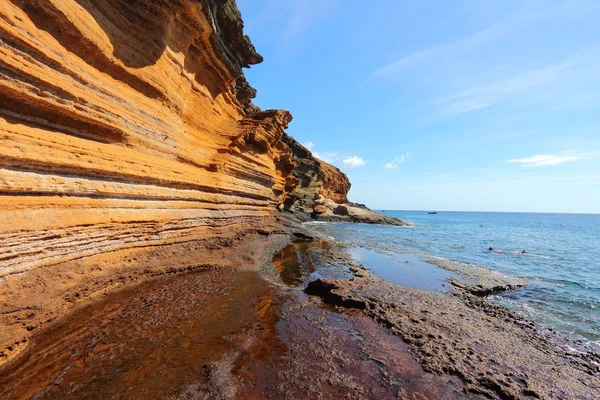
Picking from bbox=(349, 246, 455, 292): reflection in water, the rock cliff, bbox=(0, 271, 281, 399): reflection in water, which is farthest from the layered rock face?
bbox=(349, 246, 455, 292): reflection in water

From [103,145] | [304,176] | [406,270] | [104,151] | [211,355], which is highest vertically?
[304,176]

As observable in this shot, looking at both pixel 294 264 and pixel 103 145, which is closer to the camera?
pixel 103 145

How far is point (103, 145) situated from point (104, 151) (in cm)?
26

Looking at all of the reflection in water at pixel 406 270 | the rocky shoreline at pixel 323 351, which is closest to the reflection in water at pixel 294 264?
the rocky shoreline at pixel 323 351

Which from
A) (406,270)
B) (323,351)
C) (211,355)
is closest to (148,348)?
(211,355)

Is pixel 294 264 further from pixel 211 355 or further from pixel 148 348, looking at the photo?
pixel 148 348

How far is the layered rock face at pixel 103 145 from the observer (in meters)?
5.73

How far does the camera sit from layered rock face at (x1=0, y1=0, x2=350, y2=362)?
18.8 feet

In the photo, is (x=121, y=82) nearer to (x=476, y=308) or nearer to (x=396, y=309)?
(x=396, y=309)

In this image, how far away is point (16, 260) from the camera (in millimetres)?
5465

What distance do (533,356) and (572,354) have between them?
143cm

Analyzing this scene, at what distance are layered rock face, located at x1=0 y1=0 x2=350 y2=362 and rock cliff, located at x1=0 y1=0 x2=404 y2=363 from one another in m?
0.03

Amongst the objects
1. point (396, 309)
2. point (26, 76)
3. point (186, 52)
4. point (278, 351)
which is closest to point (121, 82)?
point (26, 76)

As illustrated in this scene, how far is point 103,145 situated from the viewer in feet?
26.4
